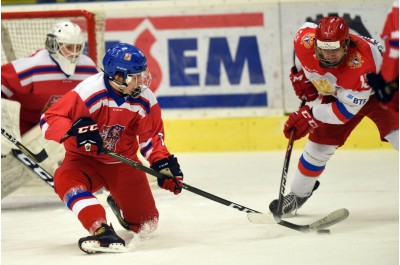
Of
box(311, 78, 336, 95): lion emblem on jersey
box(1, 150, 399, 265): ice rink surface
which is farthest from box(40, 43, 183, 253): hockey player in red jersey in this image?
box(311, 78, 336, 95): lion emblem on jersey

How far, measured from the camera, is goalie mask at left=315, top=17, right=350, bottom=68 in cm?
432

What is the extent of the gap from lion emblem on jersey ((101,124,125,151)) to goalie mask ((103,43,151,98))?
19cm

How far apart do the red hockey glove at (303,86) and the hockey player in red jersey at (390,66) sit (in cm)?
99

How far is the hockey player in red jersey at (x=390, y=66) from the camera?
3.62 meters

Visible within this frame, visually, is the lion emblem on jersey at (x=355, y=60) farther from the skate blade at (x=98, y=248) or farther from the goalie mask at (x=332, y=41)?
the skate blade at (x=98, y=248)

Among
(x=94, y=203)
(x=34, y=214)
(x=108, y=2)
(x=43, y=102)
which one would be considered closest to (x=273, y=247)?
(x=94, y=203)

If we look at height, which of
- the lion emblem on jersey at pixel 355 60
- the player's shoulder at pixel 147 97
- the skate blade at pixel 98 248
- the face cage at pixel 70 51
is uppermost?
the lion emblem on jersey at pixel 355 60

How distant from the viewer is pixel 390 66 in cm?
365

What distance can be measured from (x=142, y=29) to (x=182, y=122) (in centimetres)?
69

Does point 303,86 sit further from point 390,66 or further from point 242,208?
point 390,66

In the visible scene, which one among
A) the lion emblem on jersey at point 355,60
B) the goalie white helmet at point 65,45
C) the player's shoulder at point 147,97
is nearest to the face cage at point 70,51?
the goalie white helmet at point 65,45

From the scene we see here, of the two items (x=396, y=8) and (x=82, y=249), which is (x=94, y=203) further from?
(x=396, y=8)

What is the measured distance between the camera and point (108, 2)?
7.11 m

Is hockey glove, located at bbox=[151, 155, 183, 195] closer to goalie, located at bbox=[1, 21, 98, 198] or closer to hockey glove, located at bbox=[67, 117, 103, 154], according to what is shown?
hockey glove, located at bbox=[67, 117, 103, 154]
